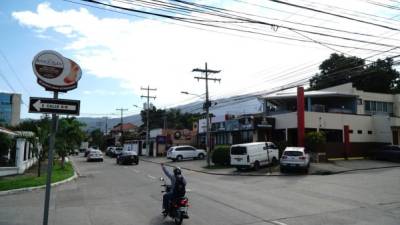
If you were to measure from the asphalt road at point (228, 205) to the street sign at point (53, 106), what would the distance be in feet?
15.1

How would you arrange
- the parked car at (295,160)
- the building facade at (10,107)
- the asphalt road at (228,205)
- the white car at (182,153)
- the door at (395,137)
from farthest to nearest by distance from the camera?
the building facade at (10,107) < the white car at (182,153) < the door at (395,137) < the parked car at (295,160) < the asphalt road at (228,205)

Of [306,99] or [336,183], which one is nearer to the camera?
[336,183]

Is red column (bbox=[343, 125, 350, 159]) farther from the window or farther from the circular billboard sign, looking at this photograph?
the circular billboard sign

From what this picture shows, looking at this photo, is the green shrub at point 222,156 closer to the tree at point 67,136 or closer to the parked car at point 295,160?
the parked car at point 295,160

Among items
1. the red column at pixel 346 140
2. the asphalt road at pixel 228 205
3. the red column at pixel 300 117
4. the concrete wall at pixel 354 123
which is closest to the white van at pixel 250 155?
the red column at pixel 300 117

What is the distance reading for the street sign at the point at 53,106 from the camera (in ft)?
21.9

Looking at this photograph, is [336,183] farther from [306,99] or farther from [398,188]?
[306,99]

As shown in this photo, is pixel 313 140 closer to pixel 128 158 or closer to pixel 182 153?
pixel 182 153

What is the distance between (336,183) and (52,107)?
1699 cm

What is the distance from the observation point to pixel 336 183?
803 inches

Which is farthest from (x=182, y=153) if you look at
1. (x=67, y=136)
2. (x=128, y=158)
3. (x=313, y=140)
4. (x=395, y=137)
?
(x=395, y=137)

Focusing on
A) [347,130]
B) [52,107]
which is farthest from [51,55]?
[347,130]

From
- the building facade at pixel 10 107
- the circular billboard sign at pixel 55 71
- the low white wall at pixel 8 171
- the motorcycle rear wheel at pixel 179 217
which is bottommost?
the motorcycle rear wheel at pixel 179 217

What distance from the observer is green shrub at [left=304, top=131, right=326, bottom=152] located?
33.3 m
